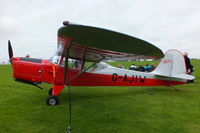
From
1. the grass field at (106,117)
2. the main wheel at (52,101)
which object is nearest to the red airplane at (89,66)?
the main wheel at (52,101)

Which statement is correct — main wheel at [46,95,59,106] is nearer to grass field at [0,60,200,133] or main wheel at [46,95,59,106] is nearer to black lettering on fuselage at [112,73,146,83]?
grass field at [0,60,200,133]

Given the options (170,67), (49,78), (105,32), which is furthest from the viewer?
(170,67)

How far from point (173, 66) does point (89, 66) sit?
3.59 metres

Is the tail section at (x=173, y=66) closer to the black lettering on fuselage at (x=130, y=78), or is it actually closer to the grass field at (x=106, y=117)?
the black lettering on fuselage at (x=130, y=78)

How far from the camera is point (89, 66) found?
547 cm

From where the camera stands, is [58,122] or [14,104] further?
[14,104]

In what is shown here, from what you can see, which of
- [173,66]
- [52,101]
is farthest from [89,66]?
[173,66]

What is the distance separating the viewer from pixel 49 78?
5367 millimetres

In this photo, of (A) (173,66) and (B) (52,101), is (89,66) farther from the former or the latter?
(A) (173,66)

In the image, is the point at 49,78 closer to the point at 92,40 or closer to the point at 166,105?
the point at 92,40

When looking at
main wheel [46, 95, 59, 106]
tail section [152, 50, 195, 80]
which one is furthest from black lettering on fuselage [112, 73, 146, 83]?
main wheel [46, 95, 59, 106]

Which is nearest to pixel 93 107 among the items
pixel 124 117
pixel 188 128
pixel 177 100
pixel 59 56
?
pixel 124 117

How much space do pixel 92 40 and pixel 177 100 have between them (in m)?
4.18

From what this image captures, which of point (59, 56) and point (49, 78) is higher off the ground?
point (59, 56)
